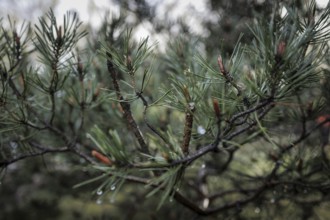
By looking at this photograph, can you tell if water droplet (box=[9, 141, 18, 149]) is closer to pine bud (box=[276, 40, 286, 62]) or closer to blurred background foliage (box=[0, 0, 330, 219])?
blurred background foliage (box=[0, 0, 330, 219])

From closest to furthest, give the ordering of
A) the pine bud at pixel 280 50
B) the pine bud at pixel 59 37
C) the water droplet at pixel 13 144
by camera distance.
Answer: the pine bud at pixel 280 50 < the pine bud at pixel 59 37 < the water droplet at pixel 13 144

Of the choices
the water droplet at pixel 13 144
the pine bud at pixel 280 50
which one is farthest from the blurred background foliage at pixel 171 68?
the pine bud at pixel 280 50

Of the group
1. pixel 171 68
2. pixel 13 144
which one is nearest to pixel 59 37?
pixel 13 144

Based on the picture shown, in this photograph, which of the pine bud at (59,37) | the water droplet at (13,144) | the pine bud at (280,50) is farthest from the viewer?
the water droplet at (13,144)

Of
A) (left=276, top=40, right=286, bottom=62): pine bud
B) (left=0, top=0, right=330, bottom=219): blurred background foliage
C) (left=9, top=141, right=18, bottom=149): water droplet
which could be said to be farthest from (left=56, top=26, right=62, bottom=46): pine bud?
(left=276, top=40, right=286, bottom=62): pine bud

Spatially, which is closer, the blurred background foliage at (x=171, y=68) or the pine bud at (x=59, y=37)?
the pine bud at (x=59, y=37)

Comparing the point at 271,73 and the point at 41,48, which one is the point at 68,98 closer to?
the point at 41,48

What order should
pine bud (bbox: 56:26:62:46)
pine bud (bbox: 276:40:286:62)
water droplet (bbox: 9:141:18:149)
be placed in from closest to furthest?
1. pine bud (bbox: 276:40:286:62)
2. pine bud (bbox: 56:26:62:46)
3. water droplet (bbox: 9:141:18:149)

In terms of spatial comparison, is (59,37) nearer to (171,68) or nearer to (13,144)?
(13,144)

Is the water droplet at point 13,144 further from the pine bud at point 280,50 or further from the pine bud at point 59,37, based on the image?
the pine bud at point 280,50

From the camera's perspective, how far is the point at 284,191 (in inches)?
39.4

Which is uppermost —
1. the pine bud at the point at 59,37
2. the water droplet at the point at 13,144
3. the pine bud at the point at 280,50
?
the pine bud at the point at 59,37

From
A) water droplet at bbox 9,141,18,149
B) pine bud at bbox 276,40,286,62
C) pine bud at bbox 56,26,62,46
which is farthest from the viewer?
water droplet at bbox 9,141,18,149

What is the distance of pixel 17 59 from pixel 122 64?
1.00ft
